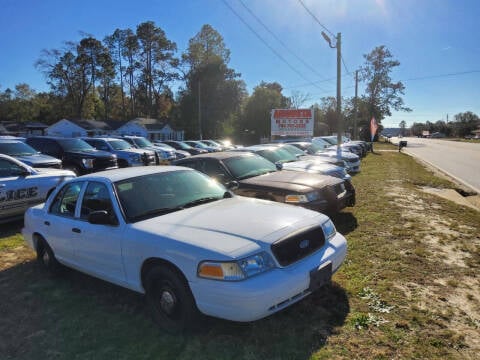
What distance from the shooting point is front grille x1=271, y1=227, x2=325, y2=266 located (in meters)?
3.21

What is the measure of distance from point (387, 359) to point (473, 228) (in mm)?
4597

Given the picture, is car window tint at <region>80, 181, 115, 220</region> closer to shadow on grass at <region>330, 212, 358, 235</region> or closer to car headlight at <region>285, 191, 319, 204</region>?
car headlight at <region>285, 191, 319, 204</region>

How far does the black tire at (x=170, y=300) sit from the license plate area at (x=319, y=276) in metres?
1.07

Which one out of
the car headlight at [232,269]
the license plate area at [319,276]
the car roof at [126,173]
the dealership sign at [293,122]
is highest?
the dealership sign at [293,122]

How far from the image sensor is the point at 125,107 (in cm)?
7769

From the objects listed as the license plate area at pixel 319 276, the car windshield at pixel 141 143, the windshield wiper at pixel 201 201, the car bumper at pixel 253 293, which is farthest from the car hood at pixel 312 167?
the car windshield at pixel 141 143

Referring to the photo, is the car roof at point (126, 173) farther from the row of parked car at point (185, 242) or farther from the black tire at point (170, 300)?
the black tire at point (170, 300)

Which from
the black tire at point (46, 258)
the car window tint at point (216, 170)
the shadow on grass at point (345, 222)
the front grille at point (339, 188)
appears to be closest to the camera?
the black tire at point (46, 258)

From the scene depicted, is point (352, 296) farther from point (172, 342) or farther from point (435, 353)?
point (172, 342)

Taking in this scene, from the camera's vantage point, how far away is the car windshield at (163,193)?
398 centimetres

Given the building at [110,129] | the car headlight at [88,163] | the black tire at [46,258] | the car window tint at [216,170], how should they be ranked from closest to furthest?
the black tire at [46,258], the car window tint at [216,170], the car headlight at [88,163], the building at [110,129]

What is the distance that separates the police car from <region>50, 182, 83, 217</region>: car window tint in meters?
2.86

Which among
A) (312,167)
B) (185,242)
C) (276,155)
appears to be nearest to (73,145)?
(276,155)

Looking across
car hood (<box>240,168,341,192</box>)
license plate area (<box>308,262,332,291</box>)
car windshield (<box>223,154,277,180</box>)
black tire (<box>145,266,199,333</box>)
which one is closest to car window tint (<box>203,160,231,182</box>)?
car windshield (<box>223,154,277,180</box>)
